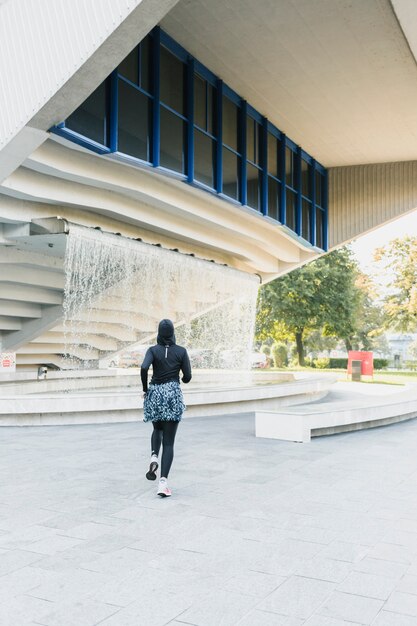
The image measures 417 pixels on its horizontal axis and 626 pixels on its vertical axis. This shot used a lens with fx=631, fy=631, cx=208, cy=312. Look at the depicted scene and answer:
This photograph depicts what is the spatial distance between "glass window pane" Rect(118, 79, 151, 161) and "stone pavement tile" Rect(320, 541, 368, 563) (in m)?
8.75

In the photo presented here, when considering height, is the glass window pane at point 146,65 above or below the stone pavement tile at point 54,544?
above

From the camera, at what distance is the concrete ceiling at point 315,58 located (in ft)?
37.5

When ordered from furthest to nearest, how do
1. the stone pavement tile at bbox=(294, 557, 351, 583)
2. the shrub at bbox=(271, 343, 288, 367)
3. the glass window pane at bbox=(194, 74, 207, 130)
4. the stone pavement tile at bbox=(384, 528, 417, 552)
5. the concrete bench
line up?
the shrub at bbox=(271, 343, 288, 367) < the glass window pane at bbox=(194, 74, 207, 130) < the concrete bench < the stone pavement tile at bbox=(384, 528, 417, 552) < the stone pavement tile at bbox=(294, 557, 351, 583)

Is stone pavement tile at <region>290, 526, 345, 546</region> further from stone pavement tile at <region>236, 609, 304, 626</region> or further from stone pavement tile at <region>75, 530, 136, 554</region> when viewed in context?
stone pavement tile at <region>236, 609, 304, 626</region>

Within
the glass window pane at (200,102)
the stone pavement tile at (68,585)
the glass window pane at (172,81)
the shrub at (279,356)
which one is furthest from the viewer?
the shrub at (279,356)

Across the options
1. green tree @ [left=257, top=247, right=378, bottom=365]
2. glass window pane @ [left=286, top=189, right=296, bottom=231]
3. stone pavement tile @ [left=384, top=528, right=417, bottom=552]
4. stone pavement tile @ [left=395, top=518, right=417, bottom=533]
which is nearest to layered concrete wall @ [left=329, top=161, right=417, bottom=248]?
glass window pane @ [left=286, top=189, right=296, bottom=231]

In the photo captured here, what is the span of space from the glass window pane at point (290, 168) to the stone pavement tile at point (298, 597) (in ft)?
54.9

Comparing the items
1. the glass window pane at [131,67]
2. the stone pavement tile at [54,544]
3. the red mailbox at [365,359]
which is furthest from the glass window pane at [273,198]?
the stone pavement tile at [54,544]

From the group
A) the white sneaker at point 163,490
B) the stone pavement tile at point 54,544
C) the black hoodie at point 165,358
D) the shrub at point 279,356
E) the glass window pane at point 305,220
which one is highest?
the glass window pane at point 305,220

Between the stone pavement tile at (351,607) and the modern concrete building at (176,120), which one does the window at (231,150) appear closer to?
the modern concrete building at (176,120)

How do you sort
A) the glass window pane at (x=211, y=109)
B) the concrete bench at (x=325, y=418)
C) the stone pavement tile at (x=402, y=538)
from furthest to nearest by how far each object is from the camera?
the glass window pane at (x=211, y=109), the concrete bench at (x=325, y=418), the stone pavement tile at (x=402, y=538)

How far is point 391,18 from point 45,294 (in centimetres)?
1019

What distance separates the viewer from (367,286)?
4494cm

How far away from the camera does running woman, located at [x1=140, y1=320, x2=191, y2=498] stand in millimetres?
6062
